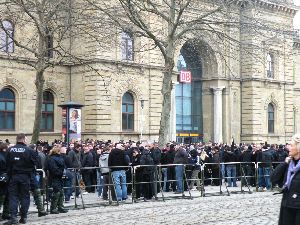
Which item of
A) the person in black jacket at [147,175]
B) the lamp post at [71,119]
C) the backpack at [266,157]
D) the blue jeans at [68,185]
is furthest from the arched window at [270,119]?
the blue jeans at [68,185]

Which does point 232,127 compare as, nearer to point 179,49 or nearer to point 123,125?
point 179,49

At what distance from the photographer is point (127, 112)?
43.2m

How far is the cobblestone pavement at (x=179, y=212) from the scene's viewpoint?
15031mm

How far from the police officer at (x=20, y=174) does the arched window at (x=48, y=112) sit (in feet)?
85.4

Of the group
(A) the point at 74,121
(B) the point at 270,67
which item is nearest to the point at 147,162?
(A) the point at 74,121

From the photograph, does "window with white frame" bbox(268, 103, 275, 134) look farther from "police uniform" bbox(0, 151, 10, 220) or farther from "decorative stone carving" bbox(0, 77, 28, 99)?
"police uniform" bbox(0, 151, 10, 220)

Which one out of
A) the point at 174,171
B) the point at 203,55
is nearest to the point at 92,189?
the point at 174,171

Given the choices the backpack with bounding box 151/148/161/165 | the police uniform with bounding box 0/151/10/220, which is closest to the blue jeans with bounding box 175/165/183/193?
the backpack with bounding box 151/148/161/165

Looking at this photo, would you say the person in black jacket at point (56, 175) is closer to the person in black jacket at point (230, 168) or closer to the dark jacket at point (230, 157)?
the person in black jacket at point (230, 168)

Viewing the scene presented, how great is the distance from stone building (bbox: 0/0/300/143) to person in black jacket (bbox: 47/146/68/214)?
Answer: 1147cm

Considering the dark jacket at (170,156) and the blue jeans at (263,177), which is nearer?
the dark jacket at (170,156)

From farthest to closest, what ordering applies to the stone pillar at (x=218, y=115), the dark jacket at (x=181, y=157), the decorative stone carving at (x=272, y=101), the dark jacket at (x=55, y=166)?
the decorative stone carving at (x=272, y=101), the stone pillar at (x=218, y=115), the dark jacket at (x=181, y=157), the dark jacket at (x=55, y=166)

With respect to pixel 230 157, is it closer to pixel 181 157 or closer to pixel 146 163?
pixel 181 157

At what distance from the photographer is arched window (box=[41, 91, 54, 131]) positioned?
134 feet
